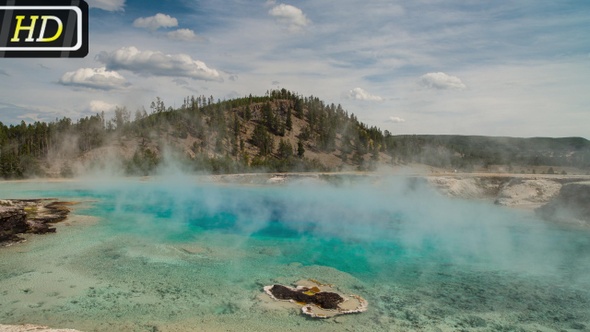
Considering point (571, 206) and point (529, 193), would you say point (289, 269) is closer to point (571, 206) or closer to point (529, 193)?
point (571, 206)

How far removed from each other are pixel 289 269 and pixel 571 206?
26486mm

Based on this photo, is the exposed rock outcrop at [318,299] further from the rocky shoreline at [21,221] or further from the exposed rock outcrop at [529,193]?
the exposed rock outcrop at [529,193]

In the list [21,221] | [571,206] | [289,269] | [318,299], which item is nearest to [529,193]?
[571,206]

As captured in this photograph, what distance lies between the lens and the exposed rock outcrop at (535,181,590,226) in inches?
1168

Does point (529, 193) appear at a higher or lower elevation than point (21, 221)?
higher

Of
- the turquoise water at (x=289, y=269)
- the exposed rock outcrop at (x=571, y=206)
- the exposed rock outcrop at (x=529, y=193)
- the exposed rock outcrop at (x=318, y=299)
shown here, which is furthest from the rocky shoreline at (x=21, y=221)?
the exposed rock outcrop at (x=529, y=193)

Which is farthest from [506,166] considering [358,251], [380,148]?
[358,251]

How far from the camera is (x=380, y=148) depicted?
4134 inches

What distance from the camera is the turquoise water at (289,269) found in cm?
1179

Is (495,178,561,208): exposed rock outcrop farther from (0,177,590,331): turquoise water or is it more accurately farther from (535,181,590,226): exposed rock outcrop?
(0,177,590,331): turquoise water

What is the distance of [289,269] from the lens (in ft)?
54.3

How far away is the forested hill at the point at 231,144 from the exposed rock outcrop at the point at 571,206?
43.0m

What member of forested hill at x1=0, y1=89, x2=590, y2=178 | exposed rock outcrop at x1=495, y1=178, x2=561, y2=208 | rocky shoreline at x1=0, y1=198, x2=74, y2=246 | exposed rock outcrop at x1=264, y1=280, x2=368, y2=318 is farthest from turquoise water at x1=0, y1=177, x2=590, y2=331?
forested hill at x1=0, y1=89, x2=590, y2=178

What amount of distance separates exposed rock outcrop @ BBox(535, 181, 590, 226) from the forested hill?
43.0 metres
